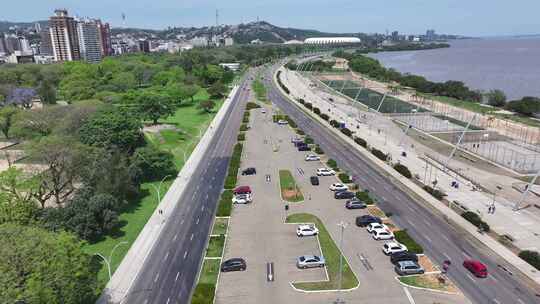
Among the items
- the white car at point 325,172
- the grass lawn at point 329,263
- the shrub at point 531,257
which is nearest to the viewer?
the grass lawn at point 329,263

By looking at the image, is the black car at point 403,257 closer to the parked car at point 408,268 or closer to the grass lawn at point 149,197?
the parked car at point 408,268

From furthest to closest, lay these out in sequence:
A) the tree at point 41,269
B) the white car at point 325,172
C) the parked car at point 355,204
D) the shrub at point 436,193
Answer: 1. the white car at point 325,172
2. the shrub at point 436,193
3. the parked car at point 355,204
4. the tree at point 41,269

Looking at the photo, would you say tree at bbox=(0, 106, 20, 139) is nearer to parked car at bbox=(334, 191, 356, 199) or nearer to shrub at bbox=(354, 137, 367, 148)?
parked car at bbox=(334, 191, 356, 199)

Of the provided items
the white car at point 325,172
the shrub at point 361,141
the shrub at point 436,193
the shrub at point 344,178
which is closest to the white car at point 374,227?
the shrub at point 436,193

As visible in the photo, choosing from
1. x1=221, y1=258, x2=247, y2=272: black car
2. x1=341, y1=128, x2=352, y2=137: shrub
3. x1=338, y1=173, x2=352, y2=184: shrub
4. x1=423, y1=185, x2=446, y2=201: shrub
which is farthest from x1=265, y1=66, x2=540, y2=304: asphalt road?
x1=221, y1=258, x2=247, y2=272: black car

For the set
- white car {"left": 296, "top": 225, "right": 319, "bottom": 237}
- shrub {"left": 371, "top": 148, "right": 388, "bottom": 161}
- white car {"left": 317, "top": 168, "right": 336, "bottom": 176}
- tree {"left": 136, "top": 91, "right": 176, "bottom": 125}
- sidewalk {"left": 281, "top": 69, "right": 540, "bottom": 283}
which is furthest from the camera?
tree {"left": 136, "top": 91, "right": 176, "bottom": 125}

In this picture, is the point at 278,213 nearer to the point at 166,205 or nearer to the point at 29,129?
the point at 166,205

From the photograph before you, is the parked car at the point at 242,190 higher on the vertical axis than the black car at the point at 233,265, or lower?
higher
